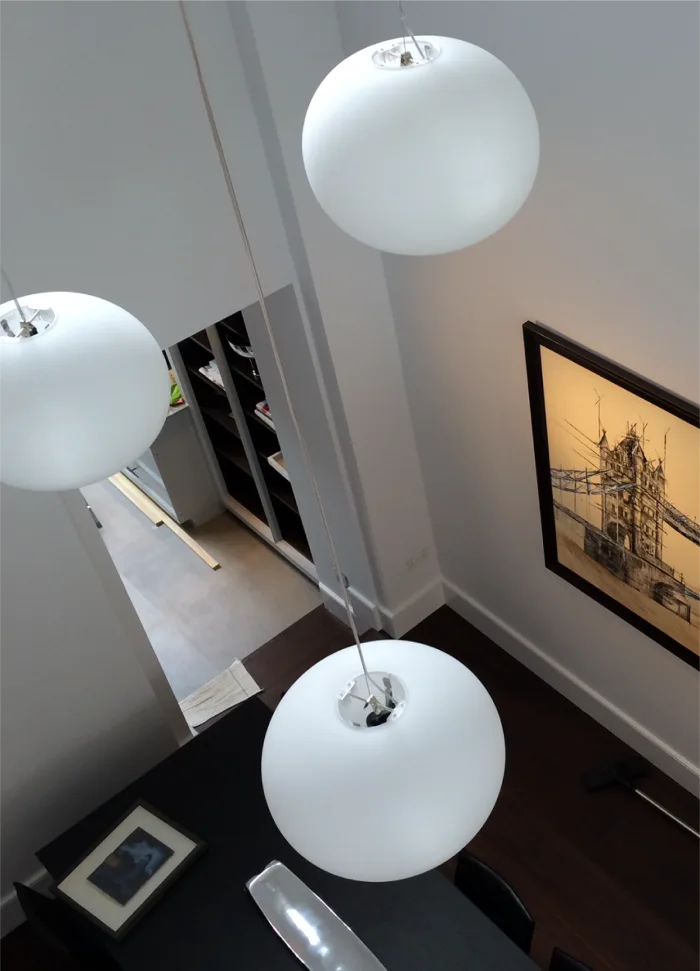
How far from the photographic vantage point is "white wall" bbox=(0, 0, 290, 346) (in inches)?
123

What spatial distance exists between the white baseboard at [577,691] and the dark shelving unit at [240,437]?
1.05 meters

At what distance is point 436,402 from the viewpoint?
14.7ft

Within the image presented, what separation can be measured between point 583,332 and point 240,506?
11.4ft

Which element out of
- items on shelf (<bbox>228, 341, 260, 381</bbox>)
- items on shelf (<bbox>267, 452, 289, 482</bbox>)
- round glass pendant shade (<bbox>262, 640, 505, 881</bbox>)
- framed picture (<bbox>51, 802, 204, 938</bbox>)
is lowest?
framed picture (<bbox>51, 802, 204, 938</bbox>)

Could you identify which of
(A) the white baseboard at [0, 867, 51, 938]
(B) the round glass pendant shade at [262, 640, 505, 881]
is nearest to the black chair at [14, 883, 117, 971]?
(A) the white baseboard at [0, 867, 51, 938]

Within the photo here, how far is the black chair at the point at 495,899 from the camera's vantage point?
350cm

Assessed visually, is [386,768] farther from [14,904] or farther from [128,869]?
[14,904]

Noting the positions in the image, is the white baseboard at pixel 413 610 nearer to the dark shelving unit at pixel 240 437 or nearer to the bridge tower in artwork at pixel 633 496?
the dark shelving unit at pixel 240 437

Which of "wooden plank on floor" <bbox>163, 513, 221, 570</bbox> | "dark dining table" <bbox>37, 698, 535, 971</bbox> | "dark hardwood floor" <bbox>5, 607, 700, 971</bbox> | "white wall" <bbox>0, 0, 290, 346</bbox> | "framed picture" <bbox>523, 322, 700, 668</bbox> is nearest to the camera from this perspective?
"white wall" <bbox>0, 0, 290, 346</bbox>

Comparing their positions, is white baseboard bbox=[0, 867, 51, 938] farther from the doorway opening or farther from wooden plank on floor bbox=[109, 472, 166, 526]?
wooden plank on floor bbox=[109, 472, 166, 526]

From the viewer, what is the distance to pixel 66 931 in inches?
144

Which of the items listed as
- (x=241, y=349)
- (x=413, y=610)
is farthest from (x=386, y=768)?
(x=241, y=349)

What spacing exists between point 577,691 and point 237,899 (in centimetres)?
195

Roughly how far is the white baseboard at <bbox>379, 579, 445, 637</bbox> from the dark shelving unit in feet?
2.42
